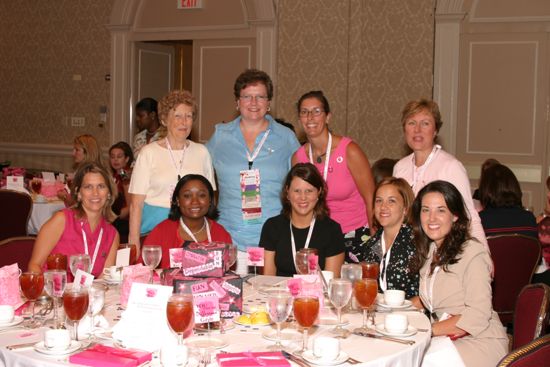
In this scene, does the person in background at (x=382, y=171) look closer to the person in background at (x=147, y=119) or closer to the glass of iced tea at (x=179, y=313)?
the glass of iced tea at (x=179, y=313)

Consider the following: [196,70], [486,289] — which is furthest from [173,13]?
[486,289]

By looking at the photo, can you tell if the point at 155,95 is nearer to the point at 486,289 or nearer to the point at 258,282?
the point at 258,282

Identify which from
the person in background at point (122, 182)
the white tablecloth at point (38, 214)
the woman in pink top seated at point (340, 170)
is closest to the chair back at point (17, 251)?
the woman in pink top seated at point (340, 170)

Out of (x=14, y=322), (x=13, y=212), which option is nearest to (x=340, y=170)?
(x=14, y=322)

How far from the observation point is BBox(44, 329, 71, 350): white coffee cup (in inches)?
86.7

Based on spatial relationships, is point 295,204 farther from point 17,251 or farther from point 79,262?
point 17,251

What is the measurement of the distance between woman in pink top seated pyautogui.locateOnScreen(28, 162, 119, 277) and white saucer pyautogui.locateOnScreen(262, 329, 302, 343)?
4.48 ft

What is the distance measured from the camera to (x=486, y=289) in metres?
2.88

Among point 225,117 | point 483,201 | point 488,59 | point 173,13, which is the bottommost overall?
point 483,201

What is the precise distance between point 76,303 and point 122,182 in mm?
4157

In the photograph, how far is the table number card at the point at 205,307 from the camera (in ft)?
8.01

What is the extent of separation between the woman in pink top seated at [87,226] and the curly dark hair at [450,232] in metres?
1.55

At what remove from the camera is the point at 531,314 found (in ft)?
8.46

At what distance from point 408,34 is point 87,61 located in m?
4.46
